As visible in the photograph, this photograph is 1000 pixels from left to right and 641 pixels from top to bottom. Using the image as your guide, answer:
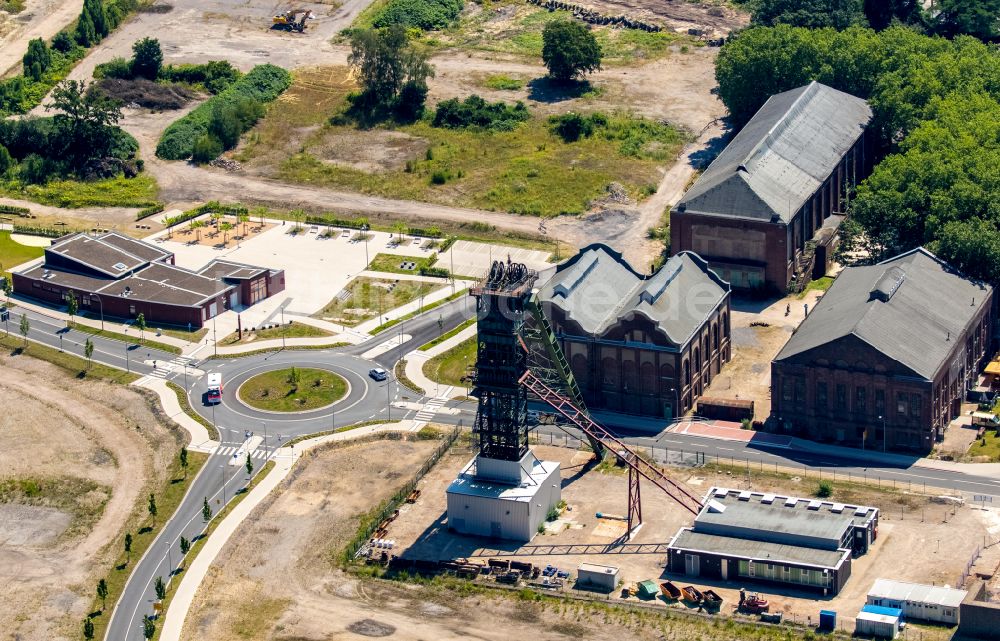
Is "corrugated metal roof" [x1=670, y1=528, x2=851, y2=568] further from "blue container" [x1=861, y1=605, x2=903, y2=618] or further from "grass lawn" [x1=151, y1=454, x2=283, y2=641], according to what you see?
"grass lawn" [x1=151, y1=454, x2=283, y2=641]

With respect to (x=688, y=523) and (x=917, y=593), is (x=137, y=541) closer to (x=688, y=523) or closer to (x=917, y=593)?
(x=688, y=523)

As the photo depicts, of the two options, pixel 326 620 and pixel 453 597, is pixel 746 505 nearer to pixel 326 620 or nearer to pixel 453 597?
pixel 453 597

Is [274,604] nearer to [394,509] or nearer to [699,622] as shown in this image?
[394,509]

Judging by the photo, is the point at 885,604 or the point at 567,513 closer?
the point at 885,604

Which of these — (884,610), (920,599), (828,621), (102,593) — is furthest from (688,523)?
(102,593)

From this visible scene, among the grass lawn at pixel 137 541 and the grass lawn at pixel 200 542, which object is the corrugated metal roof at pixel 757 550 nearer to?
the grass lawn at pixel 200 542

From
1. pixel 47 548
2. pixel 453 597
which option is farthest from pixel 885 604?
pixel 47 548
